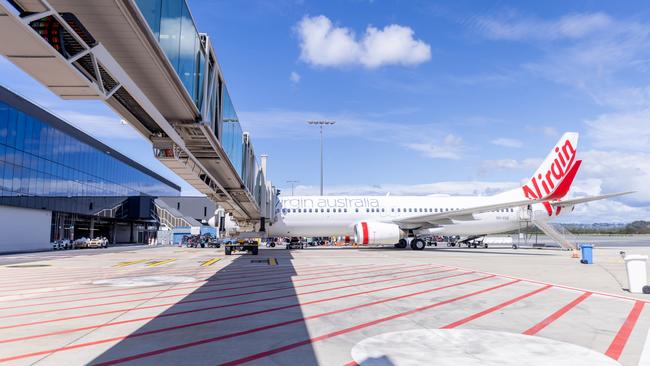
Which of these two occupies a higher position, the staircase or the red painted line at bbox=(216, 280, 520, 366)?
the staircase

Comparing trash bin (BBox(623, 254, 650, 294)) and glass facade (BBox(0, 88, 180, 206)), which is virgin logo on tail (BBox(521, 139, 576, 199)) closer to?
trash bin (BBox(623, 254, 650, 294))

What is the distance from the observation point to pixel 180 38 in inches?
376

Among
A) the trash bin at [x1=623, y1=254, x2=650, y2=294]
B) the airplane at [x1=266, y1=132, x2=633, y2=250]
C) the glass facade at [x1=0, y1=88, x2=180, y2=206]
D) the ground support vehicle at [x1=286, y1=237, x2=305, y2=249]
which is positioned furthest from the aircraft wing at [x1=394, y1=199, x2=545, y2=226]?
the glass facade at [x1=0, y1=88, x2=180, y2=206]

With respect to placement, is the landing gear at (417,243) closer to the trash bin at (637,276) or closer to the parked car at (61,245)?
the trash bin at (637,276)

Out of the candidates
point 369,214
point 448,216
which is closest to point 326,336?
point 448,216

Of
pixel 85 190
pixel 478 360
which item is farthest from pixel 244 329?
pixel 85 190

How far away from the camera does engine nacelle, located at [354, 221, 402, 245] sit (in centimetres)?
2916

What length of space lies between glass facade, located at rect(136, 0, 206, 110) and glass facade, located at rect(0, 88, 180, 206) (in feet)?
85.9

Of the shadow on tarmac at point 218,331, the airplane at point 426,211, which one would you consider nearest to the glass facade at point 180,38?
the shadow on tarmac at point 218,331

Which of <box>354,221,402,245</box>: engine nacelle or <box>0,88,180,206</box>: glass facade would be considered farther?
<box>0,88,180,206</box>: glass facade

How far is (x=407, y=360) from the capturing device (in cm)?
531

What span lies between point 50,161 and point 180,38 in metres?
33.2

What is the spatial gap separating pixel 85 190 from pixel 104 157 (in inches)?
246

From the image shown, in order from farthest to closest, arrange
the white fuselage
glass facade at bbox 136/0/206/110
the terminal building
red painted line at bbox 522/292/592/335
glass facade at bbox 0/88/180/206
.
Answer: the white fuselage
the terminal building
glass facade at bbox 0/88/180/206
glass facade at bbox 136/0/206/110
red painted line at bbox 522/292/592/335
